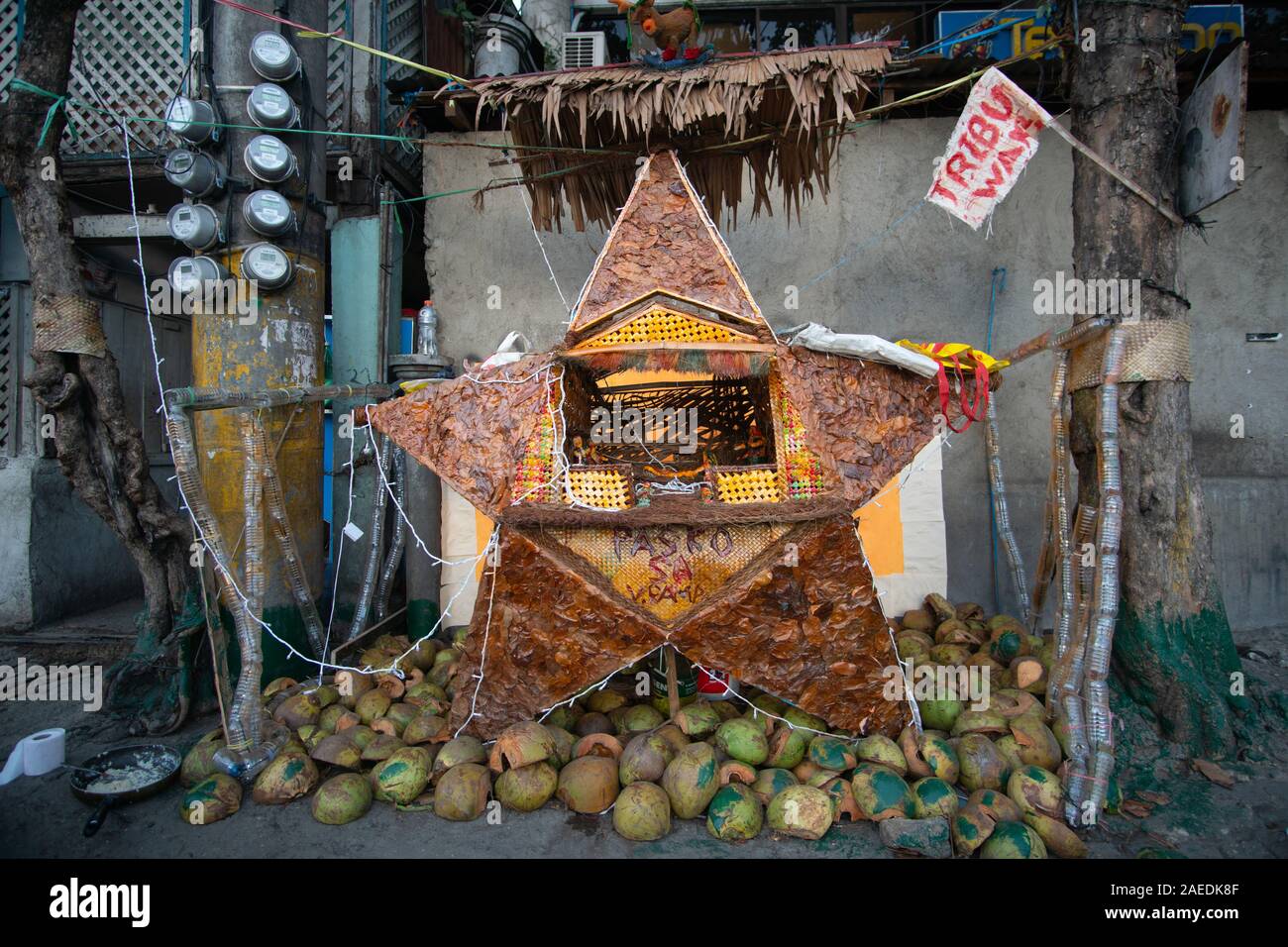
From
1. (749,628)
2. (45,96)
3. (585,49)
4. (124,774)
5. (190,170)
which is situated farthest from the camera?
(585,49)

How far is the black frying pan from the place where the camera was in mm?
3289

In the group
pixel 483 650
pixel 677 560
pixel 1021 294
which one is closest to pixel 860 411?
pixel 677 560

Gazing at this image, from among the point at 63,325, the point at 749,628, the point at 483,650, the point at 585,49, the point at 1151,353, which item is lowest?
the point at 483,650

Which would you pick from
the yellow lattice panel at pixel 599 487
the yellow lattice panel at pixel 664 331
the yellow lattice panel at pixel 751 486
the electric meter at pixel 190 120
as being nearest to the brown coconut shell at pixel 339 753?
the yellow lattice panel at pixel 599 487

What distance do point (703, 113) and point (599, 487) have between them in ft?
6.94

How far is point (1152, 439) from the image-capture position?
145 inches

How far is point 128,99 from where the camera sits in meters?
6.01

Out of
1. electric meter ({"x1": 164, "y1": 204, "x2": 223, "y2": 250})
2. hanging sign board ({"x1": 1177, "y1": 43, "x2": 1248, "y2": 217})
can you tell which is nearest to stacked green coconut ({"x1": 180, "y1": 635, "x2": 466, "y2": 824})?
electric meter ({"x1": 164, "y1": 204, "x2": 223, "y2": 250})

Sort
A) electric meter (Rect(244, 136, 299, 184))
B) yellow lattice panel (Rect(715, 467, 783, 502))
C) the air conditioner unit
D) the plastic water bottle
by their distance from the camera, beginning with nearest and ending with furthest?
1. yellow lattice panel (Rect(715, 467, 783, 502))
2. electric meter (Rect(244, 136, 299, 184))
3. the plastic water bottle
4. the air conditioner unit

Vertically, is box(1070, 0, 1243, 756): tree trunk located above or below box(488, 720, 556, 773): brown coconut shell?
above

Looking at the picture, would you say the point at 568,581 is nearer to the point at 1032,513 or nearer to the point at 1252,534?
the point at 1032,513

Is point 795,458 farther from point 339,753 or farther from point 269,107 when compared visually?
point 269,107

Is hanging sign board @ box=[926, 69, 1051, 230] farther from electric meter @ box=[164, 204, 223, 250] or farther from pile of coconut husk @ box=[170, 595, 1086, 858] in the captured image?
electric meter @ box=[164, 204, 223, 250]

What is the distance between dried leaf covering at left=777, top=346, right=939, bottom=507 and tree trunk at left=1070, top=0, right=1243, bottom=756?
99 cm
